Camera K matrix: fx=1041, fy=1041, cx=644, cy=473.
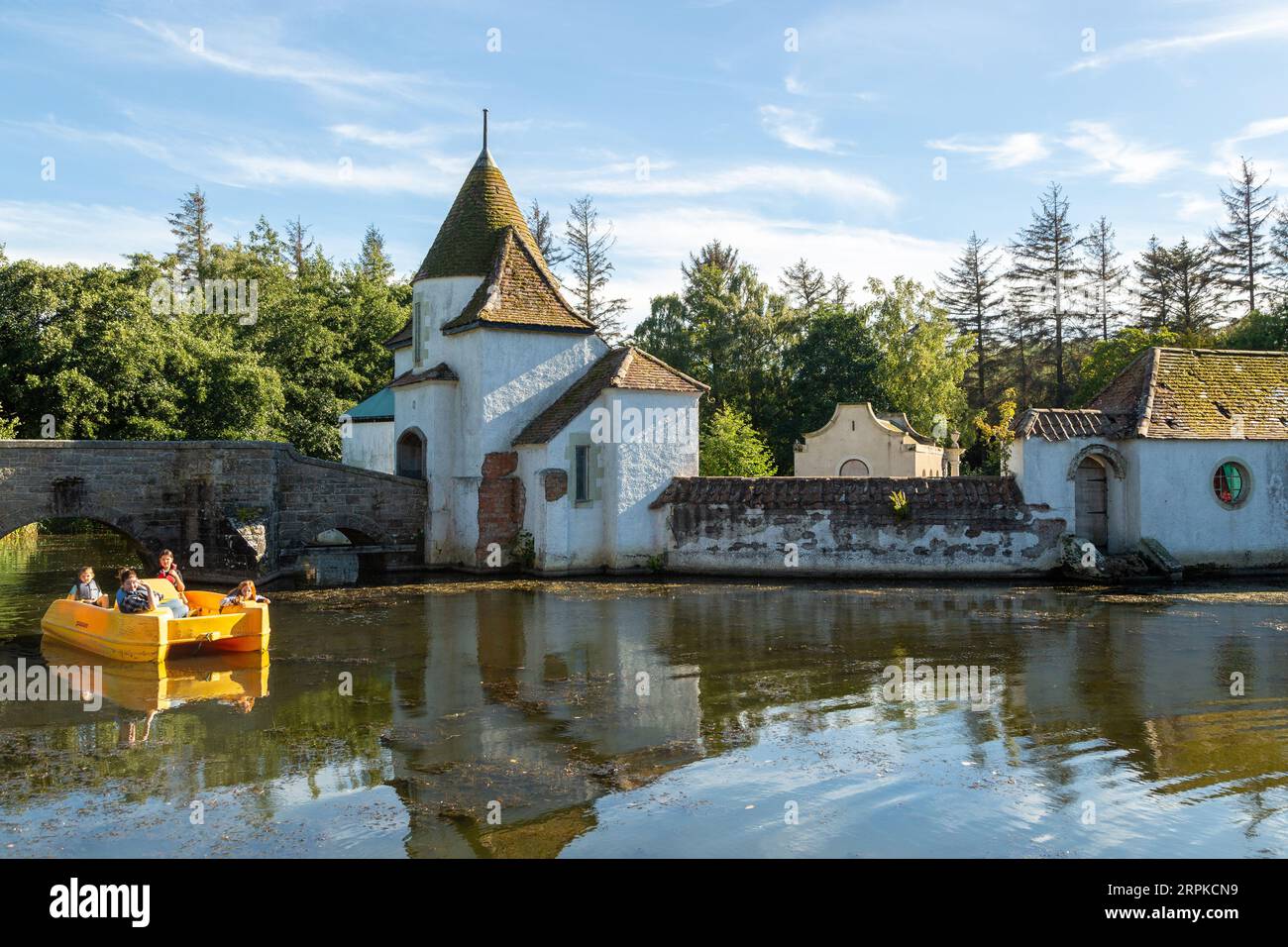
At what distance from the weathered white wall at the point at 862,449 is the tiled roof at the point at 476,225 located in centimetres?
1561

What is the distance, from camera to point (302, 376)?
41188mm

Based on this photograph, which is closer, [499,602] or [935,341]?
[499,602]

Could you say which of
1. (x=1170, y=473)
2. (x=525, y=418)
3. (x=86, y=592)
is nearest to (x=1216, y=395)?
(x=1170, y=473)

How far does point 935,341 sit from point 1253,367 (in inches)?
882

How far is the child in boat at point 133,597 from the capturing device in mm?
15047

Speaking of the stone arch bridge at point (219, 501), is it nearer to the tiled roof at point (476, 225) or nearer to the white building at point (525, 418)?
the white building at point (525, 418)

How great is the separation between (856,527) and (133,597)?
1551 cm

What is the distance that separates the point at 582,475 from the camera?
82.9 ft

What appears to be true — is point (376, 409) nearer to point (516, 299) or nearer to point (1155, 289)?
point (516, 299)

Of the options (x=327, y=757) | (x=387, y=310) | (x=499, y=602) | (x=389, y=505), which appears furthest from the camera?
(x=387, y=310)

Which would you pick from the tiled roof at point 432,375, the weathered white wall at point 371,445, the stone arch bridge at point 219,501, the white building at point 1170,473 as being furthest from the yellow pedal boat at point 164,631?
the weathered white wall at point 371,445
